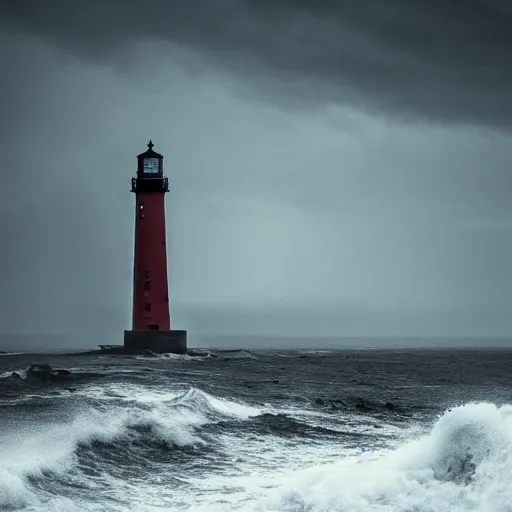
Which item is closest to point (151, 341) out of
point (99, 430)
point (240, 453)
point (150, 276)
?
point (150, 276)

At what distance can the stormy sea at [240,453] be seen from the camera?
1143 centimetres

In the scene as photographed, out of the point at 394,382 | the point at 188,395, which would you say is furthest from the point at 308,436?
the point at 394,382

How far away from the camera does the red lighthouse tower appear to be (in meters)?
47.5

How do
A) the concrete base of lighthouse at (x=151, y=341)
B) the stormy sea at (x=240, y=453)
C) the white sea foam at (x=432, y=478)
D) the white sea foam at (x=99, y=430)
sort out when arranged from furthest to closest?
1. the concrete base of lighthouse at (x=151, y=341)
2. the white sea foam at (x=99, y=430)
3. the stormy sea at (x=240, y=453)
4. the white sea foam at (x=432, y=478)

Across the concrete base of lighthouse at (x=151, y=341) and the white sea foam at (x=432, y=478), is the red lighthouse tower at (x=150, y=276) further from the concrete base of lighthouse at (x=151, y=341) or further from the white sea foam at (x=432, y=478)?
the white sea foam at (x=432, y=478)

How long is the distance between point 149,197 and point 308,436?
104 ft

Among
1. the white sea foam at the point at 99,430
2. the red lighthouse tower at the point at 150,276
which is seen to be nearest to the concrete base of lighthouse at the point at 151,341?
the red lighthouse tower at the point at 150,276

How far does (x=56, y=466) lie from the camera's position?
13.2 metres

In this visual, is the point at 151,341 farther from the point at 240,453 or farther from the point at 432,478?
the point at 432,478

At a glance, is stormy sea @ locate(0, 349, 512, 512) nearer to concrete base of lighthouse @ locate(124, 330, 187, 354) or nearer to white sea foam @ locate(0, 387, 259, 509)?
white sea foam @ locate(0, 387, 259, 509)

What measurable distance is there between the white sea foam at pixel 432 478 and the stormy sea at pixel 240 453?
2 cm

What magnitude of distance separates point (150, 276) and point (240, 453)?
32129mm

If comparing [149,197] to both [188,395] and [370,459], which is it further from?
[370,459]

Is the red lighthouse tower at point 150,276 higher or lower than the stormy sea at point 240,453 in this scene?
higher
